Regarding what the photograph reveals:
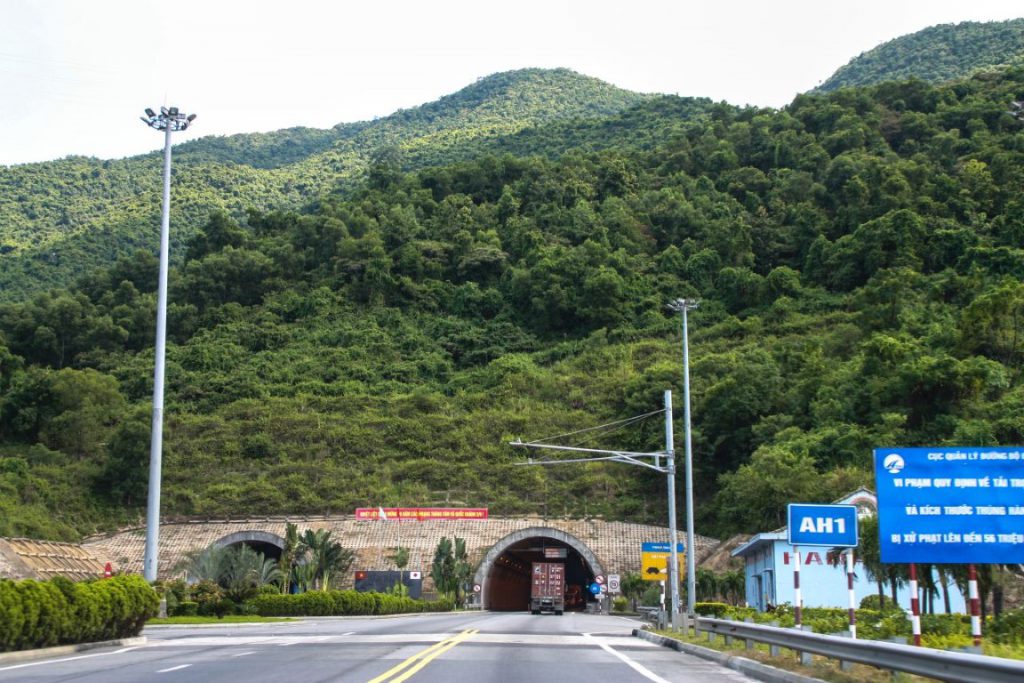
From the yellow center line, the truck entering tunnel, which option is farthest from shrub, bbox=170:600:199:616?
the truck entering tunnel

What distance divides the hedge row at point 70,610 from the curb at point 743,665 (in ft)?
38.1

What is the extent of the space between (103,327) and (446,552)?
53.1 metres

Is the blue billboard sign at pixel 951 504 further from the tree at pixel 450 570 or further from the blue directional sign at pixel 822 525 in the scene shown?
the tree at pixel 450 570

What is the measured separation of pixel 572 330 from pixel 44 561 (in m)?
59.4

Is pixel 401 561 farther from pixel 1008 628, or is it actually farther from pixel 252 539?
pixel 1008 628

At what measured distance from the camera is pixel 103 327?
317 ft

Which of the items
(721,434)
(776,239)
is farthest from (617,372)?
(776,239)

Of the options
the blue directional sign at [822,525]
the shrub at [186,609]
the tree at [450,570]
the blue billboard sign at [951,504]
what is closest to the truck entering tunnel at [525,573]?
the tree at [450,570]

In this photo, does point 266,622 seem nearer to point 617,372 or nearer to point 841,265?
point 617,372

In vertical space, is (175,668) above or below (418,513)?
below

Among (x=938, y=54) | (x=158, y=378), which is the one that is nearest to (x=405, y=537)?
(x=158, y=378)

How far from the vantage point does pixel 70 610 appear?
18953 millimetres

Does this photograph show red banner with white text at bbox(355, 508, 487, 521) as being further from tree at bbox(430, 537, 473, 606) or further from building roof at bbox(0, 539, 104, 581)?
building roof at bbox(0, 539, 104, 581)

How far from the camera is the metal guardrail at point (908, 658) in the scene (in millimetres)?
8078
